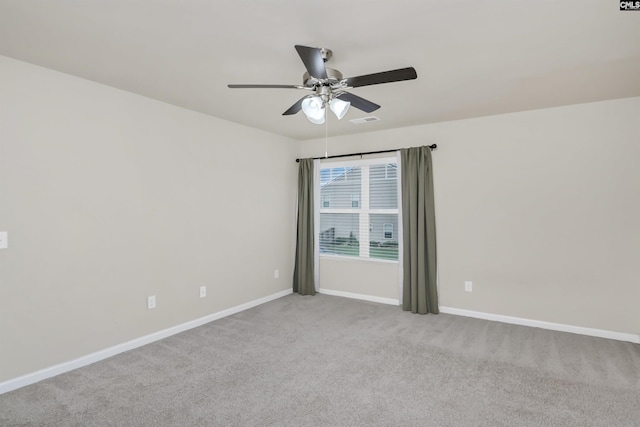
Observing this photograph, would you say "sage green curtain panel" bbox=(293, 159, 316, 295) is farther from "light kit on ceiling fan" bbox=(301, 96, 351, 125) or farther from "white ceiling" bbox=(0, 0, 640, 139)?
"light kit on ceiling fan" bbox=(301, 96, 351, 125)

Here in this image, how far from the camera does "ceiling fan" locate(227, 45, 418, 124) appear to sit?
1.90 meters

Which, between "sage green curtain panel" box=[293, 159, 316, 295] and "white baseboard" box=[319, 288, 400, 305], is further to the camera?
"sage green curtain panel" box=[293, 159, 316, 295]

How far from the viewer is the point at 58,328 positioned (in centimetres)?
271

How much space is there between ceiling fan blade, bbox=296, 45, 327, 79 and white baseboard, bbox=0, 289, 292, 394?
2906 mm

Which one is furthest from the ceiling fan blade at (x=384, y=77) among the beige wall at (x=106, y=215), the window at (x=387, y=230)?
the window at (x=387, y=230)

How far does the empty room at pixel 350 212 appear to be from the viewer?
2111 millimetres

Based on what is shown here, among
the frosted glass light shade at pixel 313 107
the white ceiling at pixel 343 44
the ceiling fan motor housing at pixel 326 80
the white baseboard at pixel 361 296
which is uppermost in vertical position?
the white ceiling at pixel 343 44

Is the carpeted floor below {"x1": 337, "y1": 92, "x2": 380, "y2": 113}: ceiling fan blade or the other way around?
below

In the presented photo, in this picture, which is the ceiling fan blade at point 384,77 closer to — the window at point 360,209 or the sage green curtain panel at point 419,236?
the sage green curtain panel at point 419,236

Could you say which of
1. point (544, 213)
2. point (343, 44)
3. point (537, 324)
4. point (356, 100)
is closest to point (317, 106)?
point (356, 100)

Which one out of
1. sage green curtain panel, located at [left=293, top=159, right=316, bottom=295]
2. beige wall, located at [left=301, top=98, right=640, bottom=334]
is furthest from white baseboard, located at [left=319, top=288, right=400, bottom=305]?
beige wall, located at [left=301, top=98, right=640, bottom=334]

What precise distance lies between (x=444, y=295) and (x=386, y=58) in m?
3.01

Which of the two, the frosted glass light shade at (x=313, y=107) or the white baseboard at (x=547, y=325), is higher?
the frosted glass light shade at (x=313, y=107)

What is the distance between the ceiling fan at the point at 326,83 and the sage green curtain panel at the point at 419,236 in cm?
196
